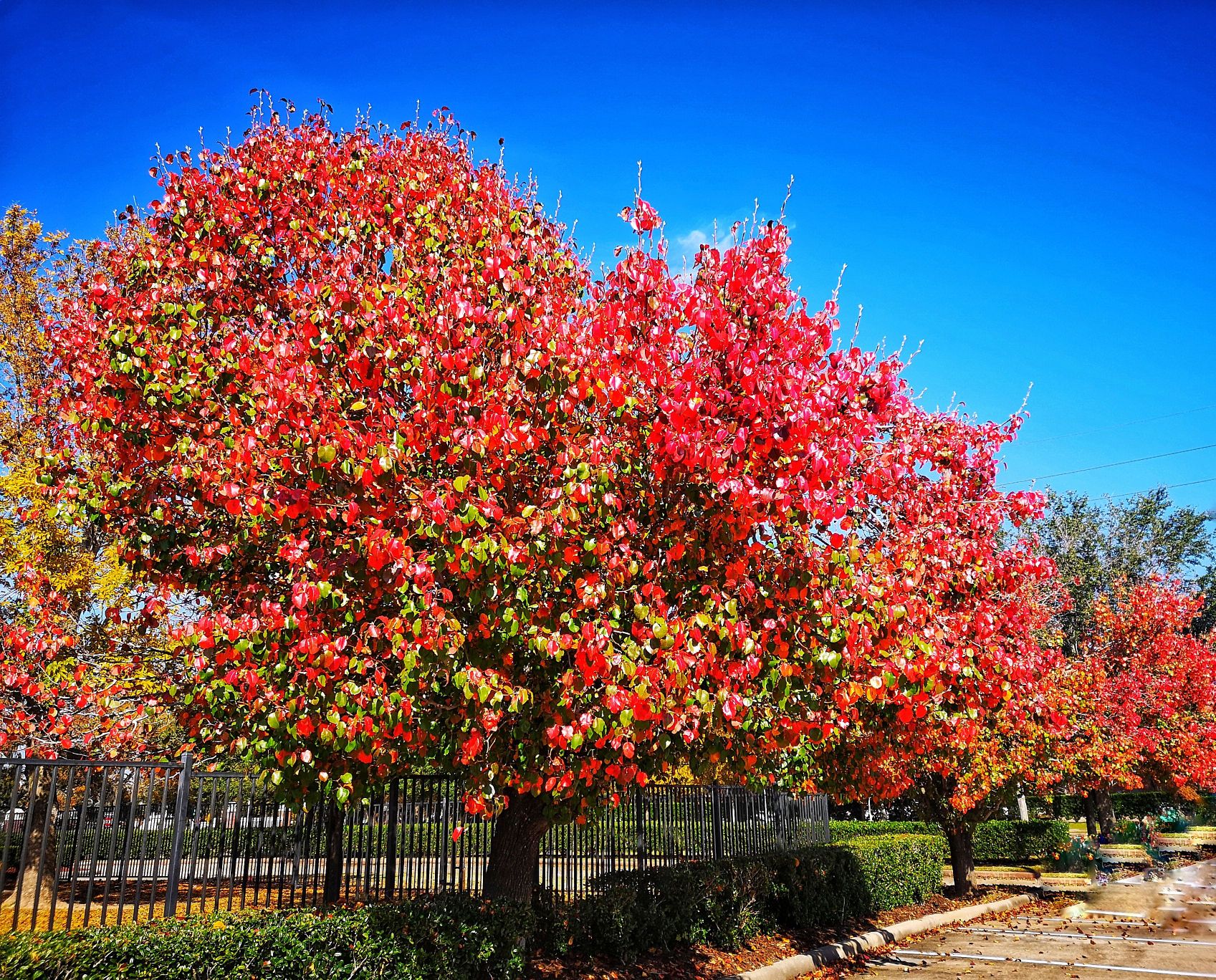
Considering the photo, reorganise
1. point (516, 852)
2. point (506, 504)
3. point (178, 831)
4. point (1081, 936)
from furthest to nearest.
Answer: point (1081, 936) → point (516, 852) → point (178, 831) → point (506, 504)

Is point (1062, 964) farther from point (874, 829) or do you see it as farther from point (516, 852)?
point (874, 829)

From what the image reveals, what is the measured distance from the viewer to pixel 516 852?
8820mm

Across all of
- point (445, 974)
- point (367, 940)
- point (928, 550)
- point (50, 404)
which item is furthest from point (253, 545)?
point (50, 404)

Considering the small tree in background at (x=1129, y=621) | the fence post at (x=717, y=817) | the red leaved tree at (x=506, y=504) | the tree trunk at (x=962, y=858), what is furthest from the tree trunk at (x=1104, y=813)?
the red leaved tree at (x=506, y=504)

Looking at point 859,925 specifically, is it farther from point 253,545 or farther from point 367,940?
point 253,545

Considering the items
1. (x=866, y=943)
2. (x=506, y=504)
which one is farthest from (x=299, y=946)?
(x=866, y=943)

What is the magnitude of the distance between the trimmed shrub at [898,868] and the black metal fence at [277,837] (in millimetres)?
1656

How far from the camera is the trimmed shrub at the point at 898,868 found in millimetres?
15156

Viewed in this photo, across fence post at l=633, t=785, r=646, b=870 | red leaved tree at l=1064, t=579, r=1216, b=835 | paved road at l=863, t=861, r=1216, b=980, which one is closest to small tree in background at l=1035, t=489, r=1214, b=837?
red leaved tree at l=1064, t=579, r=1216, b=835

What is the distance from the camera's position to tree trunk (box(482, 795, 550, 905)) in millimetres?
8719

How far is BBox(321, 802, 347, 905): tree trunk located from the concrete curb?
4732 mm

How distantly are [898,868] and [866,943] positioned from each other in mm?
3714

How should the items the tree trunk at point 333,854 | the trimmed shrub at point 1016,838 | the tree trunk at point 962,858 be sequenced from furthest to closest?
the trimmed shrub at point 1016,838 < the tree trunk at point 962,858 < the tree trunk at point 333,854

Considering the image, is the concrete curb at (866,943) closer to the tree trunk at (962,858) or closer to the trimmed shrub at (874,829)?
the tree trunk at (962,858)
